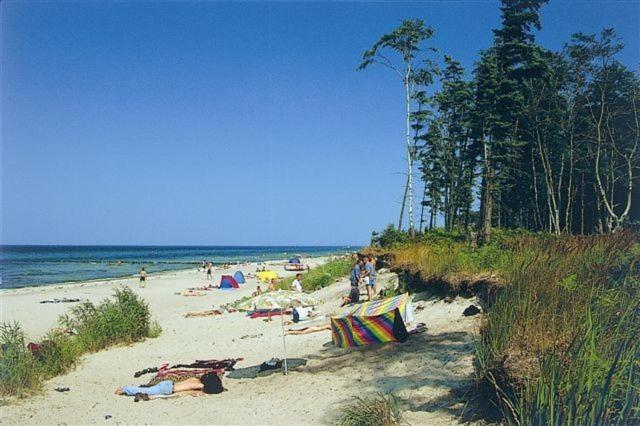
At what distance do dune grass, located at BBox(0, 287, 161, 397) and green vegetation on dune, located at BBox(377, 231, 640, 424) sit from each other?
9.08 meters

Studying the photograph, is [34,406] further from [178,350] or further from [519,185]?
[519,185]

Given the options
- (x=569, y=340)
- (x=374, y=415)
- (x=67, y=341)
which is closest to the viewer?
(x=569, y=340)

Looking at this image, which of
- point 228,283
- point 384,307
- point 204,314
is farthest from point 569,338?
point 228,283

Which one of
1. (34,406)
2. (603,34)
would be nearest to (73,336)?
(34,406)

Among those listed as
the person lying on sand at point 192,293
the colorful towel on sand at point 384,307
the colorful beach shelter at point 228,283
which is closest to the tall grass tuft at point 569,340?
the colorful towel on sand at point 384,307

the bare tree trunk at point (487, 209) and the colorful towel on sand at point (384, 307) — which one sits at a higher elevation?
the bare tree trunk at point (487, 209)

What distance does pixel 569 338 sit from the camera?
15.5 feet

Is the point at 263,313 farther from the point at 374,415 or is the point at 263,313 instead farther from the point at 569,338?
the point at 569,338

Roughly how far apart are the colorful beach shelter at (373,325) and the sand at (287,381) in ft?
0.75

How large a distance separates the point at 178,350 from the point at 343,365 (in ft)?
20.6

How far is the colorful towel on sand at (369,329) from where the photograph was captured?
32.2 ft

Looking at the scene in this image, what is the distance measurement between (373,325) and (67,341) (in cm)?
803

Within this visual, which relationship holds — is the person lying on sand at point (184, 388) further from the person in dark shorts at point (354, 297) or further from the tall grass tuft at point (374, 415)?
the person in dark shorts at point (354, 297)

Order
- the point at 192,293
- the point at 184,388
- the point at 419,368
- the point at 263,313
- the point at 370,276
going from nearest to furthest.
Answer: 1. the point at 419,368
2. the point at 184,388
3. the point at 370,276
4. the point at 263,313
5. the point at 192,293
